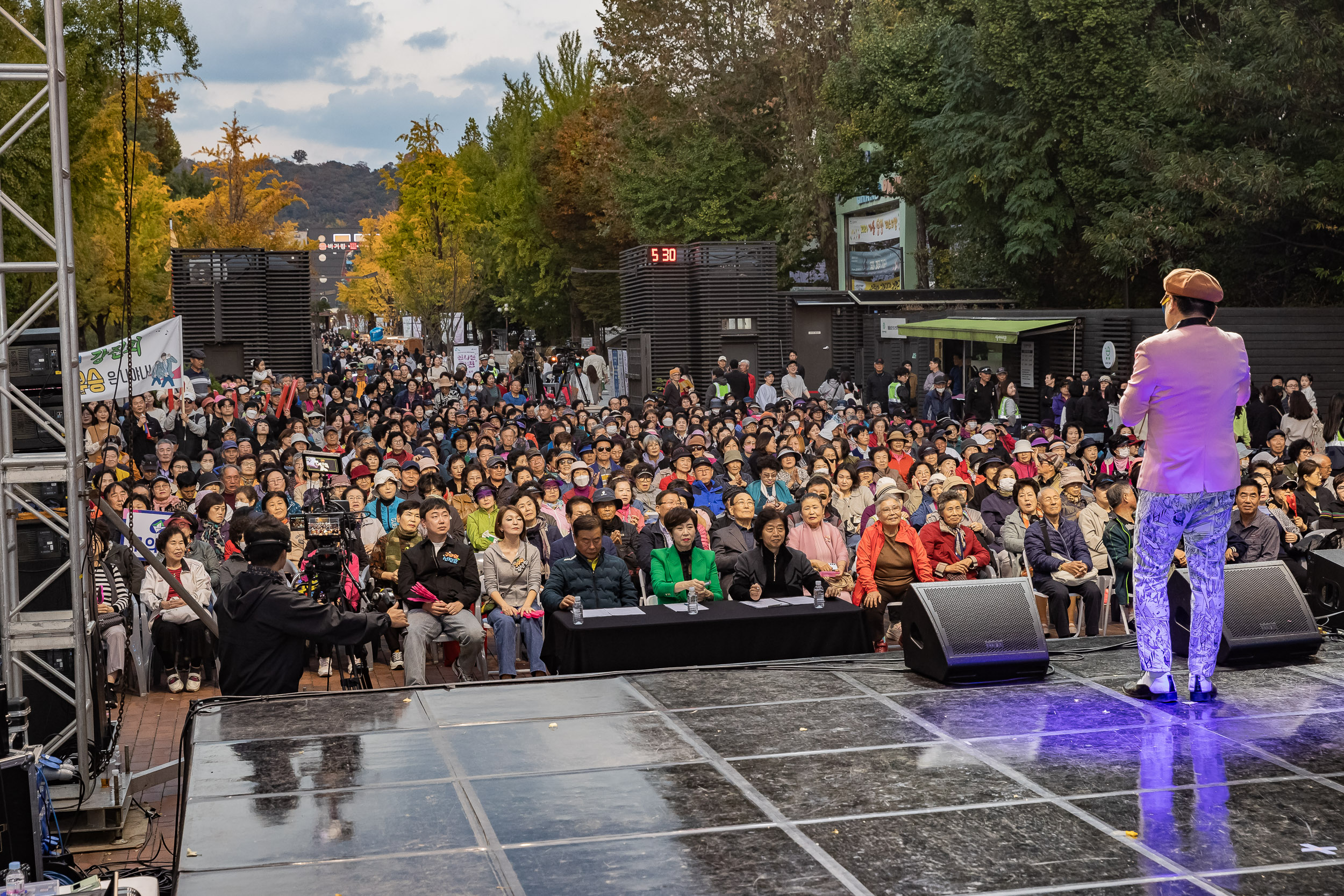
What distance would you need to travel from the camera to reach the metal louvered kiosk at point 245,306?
105 ft

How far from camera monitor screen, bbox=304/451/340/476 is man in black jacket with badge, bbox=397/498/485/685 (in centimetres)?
134

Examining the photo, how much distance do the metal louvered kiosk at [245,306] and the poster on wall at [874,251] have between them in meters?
18.9

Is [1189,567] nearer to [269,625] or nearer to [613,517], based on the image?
[269,625]

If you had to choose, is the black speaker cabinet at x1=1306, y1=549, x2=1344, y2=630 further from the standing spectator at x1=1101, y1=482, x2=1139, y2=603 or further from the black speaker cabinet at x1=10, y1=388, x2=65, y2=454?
the black speaker cabinet at x1=10, y1=388, x2=65, y2=454

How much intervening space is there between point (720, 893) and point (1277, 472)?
1067 centimetres

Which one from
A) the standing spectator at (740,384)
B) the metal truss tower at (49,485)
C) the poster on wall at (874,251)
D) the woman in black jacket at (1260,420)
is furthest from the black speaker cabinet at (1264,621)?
the poster on wall at (874,251)

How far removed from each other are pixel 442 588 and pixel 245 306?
24410mm

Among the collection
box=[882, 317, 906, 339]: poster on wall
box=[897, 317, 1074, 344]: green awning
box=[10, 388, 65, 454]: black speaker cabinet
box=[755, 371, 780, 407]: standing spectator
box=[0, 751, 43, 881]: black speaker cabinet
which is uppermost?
box=[882, 317, 906, 339]: poster on wall

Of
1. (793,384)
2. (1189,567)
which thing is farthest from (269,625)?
(793,384)

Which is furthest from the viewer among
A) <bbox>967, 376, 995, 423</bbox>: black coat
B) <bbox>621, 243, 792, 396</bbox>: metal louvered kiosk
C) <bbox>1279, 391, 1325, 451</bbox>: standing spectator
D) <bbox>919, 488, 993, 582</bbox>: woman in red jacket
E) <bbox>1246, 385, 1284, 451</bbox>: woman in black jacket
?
<bbox>621, 243, 792, 396</bbox>: metal louvered kiosk

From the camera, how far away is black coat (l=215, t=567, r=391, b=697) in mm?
7387

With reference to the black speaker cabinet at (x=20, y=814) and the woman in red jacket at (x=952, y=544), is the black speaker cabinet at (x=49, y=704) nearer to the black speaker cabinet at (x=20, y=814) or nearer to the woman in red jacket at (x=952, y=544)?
the black speaker cabinet at (x=20, y=814)

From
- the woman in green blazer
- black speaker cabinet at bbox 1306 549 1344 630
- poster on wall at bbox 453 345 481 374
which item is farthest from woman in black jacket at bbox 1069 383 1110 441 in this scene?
poster on wall at bbox 453 345 481 374

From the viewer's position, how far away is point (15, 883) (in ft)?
15.8
